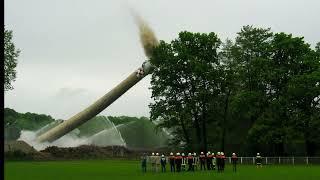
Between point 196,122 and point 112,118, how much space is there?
124m

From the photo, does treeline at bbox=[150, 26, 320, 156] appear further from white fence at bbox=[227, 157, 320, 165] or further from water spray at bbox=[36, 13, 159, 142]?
water spray at bbox=[36, 13, 159, 142]

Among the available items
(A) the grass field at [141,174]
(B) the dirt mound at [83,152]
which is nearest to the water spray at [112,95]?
(B) the dirt mound at [83,152]

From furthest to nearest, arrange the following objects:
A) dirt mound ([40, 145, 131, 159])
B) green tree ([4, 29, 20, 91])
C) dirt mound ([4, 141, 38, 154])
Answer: dirt mound ([40, 145, 131, 159]) → dirt mound ([4, 141, 38, 154]) → green tree ([4, 29, 20, 91])

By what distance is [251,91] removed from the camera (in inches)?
2618

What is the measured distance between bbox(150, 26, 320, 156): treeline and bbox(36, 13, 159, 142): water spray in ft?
67.9

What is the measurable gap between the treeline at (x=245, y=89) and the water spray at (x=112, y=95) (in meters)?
20.7

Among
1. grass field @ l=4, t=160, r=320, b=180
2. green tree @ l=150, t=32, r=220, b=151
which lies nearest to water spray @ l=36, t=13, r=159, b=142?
green tree @ l=150, t=32, r=220, b=151

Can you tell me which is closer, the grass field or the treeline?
the grass field

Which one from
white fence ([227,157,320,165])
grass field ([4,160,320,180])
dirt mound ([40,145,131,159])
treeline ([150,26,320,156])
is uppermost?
treeline ([150,26,320,156])

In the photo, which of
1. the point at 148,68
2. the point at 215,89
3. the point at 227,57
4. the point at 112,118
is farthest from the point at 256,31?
the point at 112,118

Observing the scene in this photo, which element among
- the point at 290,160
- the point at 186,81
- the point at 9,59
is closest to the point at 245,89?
the point at 186,81

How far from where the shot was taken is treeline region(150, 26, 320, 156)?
206 feet

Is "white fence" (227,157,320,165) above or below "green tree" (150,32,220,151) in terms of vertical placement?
below

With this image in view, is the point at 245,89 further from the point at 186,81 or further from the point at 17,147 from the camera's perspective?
the point at 17,147
